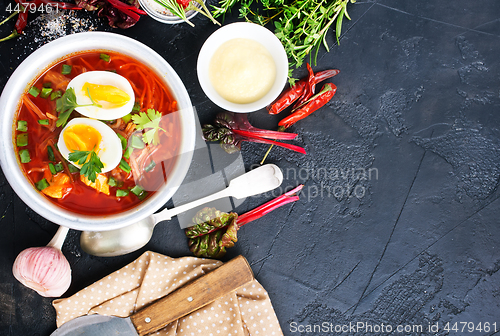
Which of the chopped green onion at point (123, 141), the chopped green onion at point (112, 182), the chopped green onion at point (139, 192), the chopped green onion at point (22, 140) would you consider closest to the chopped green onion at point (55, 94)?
the chopped green onion at point (22, 140)

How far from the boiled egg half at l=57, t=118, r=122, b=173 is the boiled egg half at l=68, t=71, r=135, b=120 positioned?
0.05m

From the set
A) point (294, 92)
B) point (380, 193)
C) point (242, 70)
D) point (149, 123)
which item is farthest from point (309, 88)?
point (149, 123)

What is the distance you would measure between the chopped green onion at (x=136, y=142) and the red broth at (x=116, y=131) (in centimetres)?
3

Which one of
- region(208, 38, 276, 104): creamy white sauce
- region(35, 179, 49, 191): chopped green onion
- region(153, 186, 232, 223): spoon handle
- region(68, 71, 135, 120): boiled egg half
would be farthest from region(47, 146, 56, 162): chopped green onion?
region(208, 38, 276, 104): creamy white sauce

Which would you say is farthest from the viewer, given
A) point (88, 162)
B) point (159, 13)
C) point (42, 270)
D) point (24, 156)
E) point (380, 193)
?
point (380, 193)

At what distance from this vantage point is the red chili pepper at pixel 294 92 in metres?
1.91

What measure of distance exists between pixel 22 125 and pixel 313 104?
153cm

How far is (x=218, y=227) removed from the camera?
192 cm

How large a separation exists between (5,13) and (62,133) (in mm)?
1002

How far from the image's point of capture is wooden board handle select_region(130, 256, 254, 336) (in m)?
1.86

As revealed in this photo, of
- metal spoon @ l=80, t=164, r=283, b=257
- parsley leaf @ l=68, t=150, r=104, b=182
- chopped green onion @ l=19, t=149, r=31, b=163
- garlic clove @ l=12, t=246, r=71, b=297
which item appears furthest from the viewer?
metal spoon @ l=80, t=164, r=283, b=257

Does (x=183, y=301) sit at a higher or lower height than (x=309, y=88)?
lower

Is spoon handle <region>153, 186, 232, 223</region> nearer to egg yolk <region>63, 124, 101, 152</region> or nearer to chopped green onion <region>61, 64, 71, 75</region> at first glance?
egg yolk <region>63, 124, 101, 152</region>

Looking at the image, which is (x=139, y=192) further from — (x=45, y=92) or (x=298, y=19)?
(x=298, y=19)
